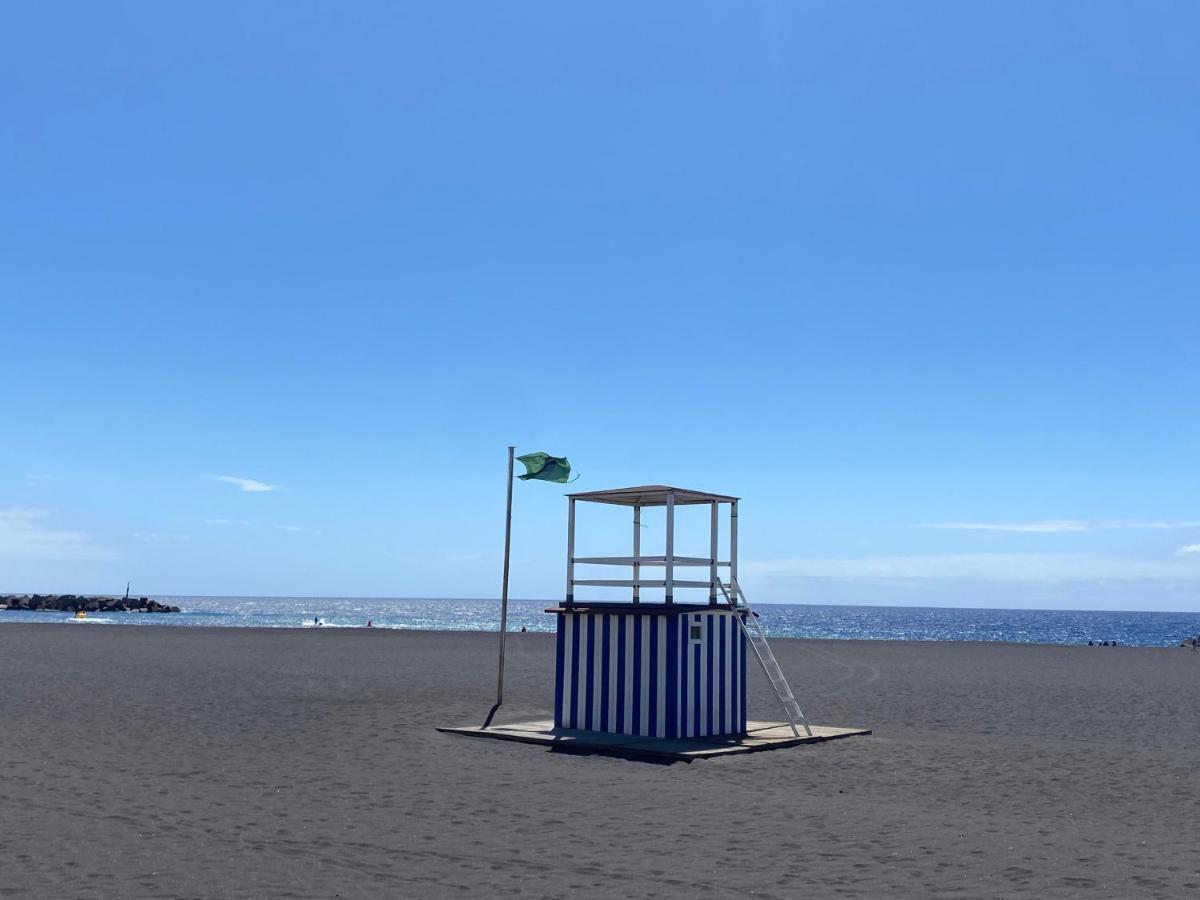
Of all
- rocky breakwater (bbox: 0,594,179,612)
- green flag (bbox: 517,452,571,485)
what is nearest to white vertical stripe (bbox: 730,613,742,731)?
green flag (bbox: 517,452,571,485)

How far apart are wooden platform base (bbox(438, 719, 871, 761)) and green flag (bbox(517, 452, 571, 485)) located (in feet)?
15.3

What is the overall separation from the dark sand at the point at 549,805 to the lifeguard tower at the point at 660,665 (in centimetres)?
113

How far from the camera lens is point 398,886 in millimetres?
9000

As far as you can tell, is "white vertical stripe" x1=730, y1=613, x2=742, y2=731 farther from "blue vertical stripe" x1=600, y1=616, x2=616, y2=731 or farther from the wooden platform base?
"blue vertical stripe" x1=600, y1=616, x2=616, y2=731

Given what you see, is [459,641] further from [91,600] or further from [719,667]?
[91,600]

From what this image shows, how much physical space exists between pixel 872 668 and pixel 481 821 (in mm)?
33676

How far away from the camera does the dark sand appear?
935 cm

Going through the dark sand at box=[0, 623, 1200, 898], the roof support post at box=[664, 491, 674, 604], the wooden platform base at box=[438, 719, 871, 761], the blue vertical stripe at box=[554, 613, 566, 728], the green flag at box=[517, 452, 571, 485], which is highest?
the green flag at box=[517, 452, 571, 485]

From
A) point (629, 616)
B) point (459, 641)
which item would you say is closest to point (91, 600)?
point (459, 641)

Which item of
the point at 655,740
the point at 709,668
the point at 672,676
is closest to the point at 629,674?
the point at 672,676

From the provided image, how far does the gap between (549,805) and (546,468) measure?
9842 mm

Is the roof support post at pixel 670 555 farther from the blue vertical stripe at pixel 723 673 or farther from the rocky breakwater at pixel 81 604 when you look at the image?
the rocky breakwater at pixel 81 604

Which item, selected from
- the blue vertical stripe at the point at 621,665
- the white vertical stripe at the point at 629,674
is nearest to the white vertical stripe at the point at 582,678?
the blue vertical stripe at the point at 621,665

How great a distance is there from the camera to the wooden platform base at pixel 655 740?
16.6m
